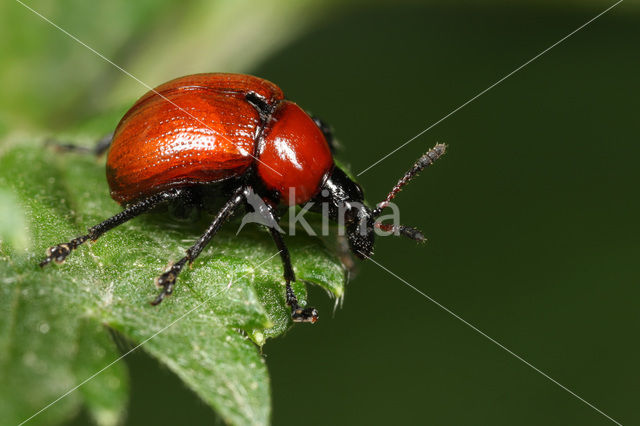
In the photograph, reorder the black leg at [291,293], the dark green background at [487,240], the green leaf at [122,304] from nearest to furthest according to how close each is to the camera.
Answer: the green leaf at [122,304]
the black leg at [291,293]
the dark green background at [487,240]

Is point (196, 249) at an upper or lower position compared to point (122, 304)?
upper

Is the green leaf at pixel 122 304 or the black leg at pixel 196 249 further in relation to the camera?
the black leg at pixel 196 249

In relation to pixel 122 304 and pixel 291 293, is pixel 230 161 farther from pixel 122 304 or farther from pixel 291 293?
pixel 122 304

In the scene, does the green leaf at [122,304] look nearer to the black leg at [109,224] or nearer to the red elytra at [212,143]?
the black leg at [109,224]

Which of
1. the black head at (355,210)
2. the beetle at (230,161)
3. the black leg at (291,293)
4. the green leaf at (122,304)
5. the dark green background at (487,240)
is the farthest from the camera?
the dark green background at (487,240)

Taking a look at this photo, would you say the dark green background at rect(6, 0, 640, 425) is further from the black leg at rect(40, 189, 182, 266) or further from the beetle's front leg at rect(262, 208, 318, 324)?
the black leg at rect(40, 189, 182, 266)

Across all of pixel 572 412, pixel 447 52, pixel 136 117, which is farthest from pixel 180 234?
pixel 447 52

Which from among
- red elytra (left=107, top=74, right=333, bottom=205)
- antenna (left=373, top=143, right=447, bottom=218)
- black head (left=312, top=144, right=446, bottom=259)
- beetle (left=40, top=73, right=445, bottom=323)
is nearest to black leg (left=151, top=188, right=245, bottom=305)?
beetle (left=40, top=73, right=445, bottom=323)

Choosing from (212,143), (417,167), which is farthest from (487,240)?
(212,143)

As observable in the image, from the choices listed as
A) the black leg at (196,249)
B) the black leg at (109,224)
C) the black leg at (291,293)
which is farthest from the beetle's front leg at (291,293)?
the black leg at (109,224)
